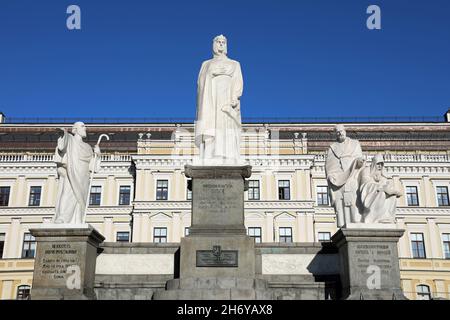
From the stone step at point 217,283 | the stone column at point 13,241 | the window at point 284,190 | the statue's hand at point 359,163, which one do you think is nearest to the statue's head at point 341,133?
the statue's hand at point 359,163

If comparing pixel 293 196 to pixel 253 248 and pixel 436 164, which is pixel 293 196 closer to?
pixel 436 164

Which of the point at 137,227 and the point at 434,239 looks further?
the point at 137,227

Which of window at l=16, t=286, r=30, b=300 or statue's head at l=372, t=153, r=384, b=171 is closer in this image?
statue's head at l=372, t=153, r=384, b=171

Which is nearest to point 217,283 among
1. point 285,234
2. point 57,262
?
point 57,262

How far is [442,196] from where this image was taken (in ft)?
155

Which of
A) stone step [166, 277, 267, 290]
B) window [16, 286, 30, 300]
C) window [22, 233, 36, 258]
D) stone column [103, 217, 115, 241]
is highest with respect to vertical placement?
stone column [103, 217, 115, 241]

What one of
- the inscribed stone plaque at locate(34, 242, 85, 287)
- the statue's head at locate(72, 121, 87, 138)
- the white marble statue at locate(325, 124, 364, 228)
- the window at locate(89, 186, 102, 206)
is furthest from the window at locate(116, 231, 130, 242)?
the white marble statue at locate(325, 124, 364, 228)

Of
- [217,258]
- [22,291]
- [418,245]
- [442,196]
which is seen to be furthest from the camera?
[442,196]

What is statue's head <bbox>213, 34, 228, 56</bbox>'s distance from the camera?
1420 cm

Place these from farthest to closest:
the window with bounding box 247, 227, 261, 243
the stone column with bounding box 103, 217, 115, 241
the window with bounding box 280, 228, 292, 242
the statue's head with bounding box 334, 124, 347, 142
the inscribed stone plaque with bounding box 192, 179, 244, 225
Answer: the stone column with bounding box 103, 217, 115, 241 → the window with bounding box 247, 227, 261, 243 → the window with bounding box 280, 228, 292, 242 → the statue's head with bounding box 334, 124, 347, 142 → the inscribed stone plaque with bounding box 192, 179, 244, 225

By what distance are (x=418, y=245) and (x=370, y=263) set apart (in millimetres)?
37554

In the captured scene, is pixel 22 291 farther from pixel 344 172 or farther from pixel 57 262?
pixel 344 172

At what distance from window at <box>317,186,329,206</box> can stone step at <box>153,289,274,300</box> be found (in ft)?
125

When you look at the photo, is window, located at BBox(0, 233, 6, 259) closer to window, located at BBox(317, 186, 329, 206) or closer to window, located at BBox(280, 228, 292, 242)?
window, located at BBox(280, 228, 292, 242)
